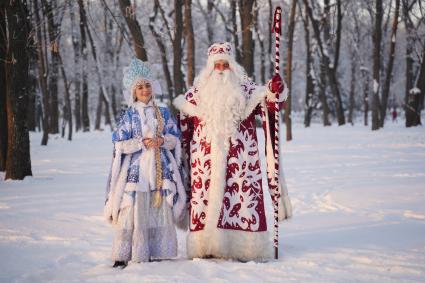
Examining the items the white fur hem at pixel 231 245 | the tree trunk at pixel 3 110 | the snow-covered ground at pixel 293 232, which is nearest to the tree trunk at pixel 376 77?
the snow-covered ground at pixel 293 232

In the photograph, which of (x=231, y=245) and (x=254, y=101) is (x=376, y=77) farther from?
(x=231, y=245)

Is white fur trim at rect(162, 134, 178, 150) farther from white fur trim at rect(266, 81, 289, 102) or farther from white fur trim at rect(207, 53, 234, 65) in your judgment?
white fur trim at rect(266, 81, 289, 102)

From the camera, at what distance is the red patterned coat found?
5160mm

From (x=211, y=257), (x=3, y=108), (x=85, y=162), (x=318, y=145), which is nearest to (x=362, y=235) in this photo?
(x=211, y=257)

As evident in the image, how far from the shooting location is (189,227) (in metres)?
5.31

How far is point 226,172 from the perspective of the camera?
208 inches

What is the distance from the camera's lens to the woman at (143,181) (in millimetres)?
5012

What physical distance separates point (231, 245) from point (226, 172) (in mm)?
778

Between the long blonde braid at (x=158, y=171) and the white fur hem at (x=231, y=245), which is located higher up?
the long blonde braid at (x=158, y=171)

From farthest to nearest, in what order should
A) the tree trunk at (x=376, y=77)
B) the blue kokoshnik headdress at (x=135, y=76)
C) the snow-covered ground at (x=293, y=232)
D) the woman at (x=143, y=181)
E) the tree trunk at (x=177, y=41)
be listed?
the tree trunk at (x=376, y=77), the tree trunk at (x=177, y=41), the blue kokoshnik headdress at (x=135, y=76), the woman at (x=143, y=181), the snow-covered ground at (x=293, y=232)

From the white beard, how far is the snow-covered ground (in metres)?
1.38

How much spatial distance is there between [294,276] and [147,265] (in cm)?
147

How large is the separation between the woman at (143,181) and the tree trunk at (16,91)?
567 centimetres

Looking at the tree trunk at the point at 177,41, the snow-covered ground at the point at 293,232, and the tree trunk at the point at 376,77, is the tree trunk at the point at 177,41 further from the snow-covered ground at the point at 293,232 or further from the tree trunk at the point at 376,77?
the tree trunk at the point at 376,77
